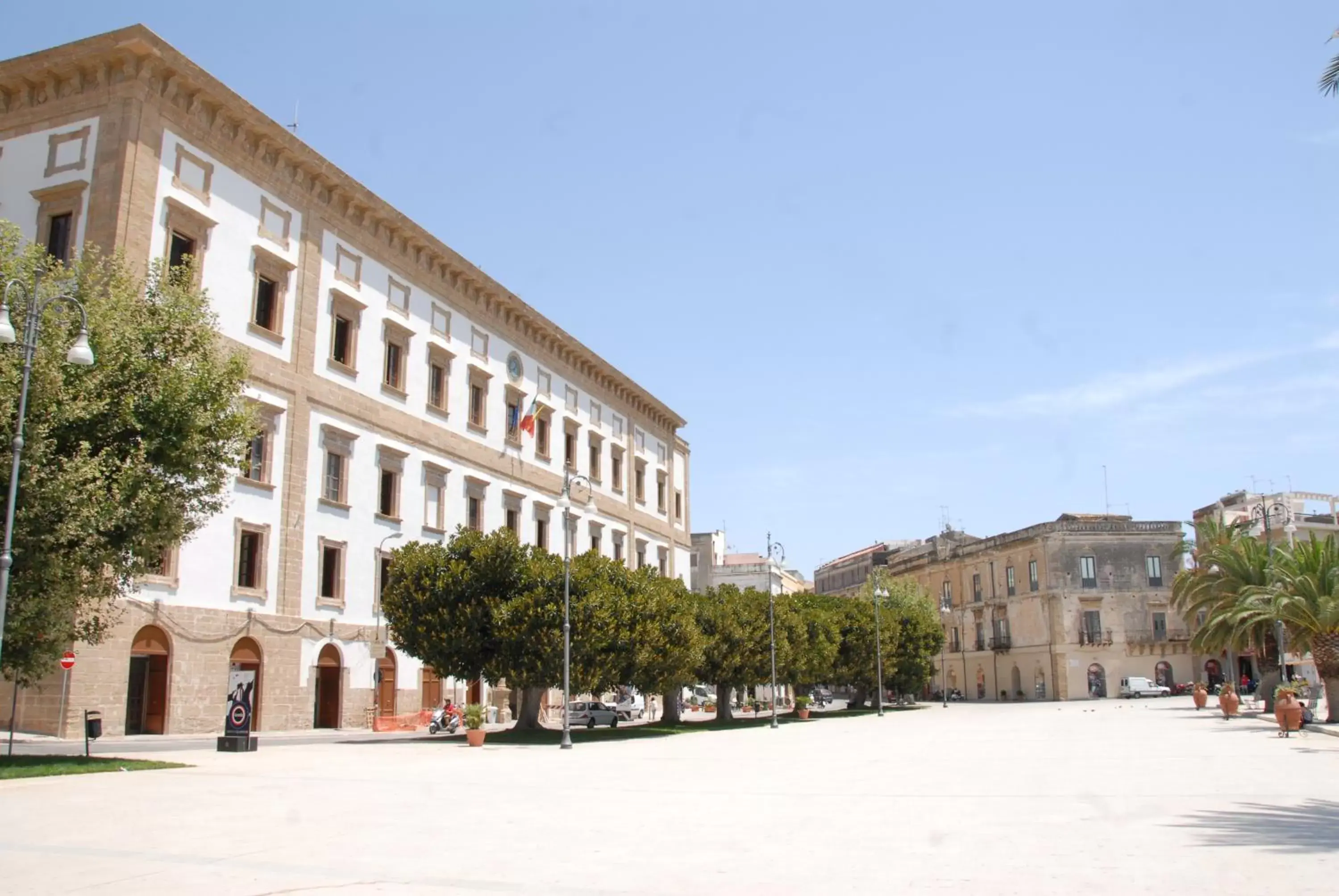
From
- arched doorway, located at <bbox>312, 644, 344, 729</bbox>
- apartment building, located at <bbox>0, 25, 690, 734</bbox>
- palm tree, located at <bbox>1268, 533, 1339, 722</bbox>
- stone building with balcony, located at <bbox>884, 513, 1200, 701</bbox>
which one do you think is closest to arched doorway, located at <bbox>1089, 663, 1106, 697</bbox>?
stone building with balcony, located at <bbox>884, 513, 1200, 701</bbox>

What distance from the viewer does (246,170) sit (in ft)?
107

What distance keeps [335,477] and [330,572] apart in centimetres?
310

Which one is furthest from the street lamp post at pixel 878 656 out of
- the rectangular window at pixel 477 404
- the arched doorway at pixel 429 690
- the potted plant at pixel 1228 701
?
the arched doorway at pixel 429 690

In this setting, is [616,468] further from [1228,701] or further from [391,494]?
[1228,701]

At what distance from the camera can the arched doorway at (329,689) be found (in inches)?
1358

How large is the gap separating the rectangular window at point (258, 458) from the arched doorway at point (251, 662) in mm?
4618

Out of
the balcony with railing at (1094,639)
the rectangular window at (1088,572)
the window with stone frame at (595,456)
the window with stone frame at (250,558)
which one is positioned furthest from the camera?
the rectangular window at (1088,572)

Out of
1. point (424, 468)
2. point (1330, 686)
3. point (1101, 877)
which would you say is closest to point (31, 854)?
point (1101, 877)

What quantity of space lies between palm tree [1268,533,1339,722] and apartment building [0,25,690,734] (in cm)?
2827

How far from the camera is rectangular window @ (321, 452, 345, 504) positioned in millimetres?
35438

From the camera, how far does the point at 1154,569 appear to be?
7656 cm

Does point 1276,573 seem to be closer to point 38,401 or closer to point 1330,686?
point 1330,686

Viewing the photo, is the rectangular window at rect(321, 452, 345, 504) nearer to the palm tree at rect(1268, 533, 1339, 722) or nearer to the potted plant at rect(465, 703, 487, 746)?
the potted plant at rect(465, 703, 487, 746)

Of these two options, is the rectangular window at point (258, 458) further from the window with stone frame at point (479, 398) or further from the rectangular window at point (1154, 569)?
the rectangular window at point (1154, 569)
